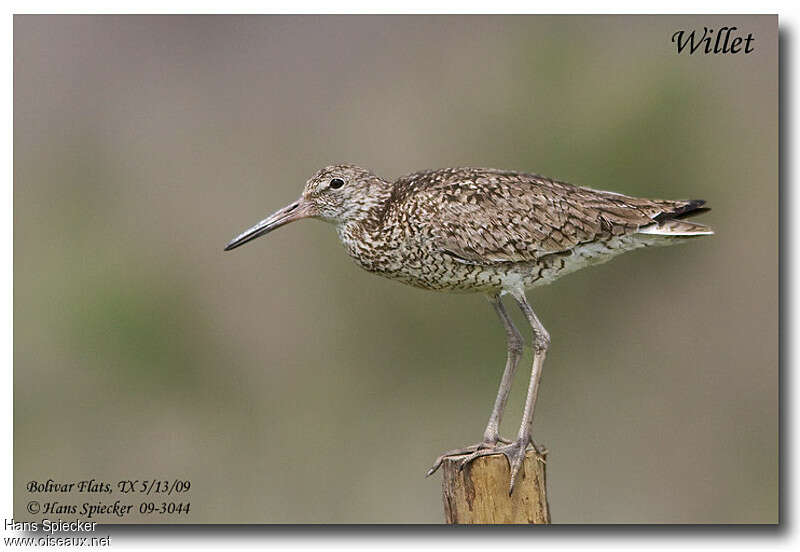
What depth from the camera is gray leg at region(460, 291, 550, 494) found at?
8.52 m

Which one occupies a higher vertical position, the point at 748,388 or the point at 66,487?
the point at 748,388

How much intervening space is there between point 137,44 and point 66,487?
168 inches

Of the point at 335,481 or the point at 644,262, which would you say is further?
the point at 644,262

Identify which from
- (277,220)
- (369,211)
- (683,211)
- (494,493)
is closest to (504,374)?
(494,493)

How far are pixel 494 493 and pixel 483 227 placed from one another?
5.72 feet

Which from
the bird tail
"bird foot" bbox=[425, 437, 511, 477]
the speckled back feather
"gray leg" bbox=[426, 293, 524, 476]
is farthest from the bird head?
the bird tail

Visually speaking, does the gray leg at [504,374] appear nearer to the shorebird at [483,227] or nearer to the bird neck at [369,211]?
the shorebird at [483,227]

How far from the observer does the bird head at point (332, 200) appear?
8.91 meters

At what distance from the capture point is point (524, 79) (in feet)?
45.6

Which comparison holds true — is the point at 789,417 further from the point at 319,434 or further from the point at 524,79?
the point at 524,79

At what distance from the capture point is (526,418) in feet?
28.7

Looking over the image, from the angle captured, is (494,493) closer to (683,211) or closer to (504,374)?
(504,374)

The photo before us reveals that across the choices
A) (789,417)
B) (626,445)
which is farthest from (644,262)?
(789,417)

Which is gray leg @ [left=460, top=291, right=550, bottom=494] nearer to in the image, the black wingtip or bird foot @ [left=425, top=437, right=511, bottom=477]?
bird foot @ [left=425, top=437, right=511, bottom=477]
